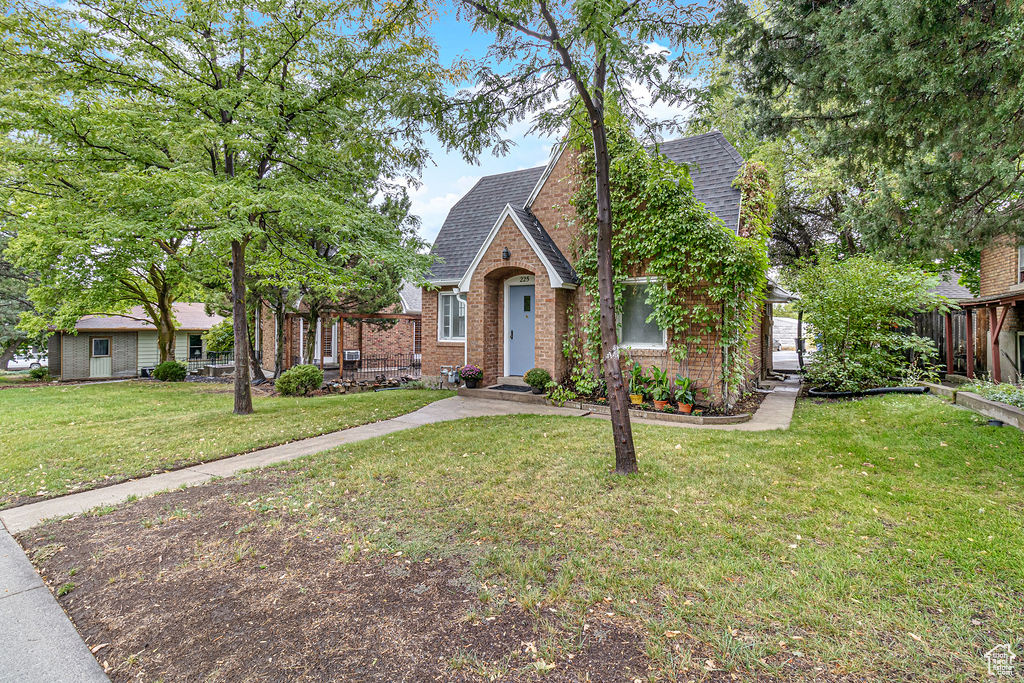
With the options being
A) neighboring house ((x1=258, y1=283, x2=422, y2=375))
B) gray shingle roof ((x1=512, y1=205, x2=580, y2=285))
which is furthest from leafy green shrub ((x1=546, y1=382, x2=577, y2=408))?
neighboring house ((x1=258, y1=283, x2=422, y2=375))

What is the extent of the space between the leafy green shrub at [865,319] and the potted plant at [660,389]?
4874 mm

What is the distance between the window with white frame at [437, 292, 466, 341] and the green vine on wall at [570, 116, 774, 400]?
4.20 m

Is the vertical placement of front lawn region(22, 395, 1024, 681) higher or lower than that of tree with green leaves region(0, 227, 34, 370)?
lower

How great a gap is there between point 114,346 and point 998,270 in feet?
117

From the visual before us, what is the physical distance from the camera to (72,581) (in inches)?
133

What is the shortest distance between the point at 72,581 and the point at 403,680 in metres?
2.79

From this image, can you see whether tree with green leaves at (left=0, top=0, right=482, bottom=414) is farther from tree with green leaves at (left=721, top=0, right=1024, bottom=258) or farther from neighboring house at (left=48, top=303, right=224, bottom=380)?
neighboring house at (left=48, top=303, right=224, bottom=380)

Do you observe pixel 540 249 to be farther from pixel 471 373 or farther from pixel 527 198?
pixel 471 373

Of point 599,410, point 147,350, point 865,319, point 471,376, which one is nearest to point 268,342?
point 147,350

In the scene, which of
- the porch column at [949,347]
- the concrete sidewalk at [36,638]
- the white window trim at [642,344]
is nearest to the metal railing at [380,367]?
the white window trim at [642,344]

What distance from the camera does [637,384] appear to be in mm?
9789

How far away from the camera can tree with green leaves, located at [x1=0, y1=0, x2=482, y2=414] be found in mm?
7344

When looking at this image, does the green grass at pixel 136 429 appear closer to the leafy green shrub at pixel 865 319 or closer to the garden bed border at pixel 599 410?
the garden bed border at pixel 599 410

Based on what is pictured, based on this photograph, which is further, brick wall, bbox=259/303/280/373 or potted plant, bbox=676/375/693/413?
brick wall, bbox=259/303/280/373
